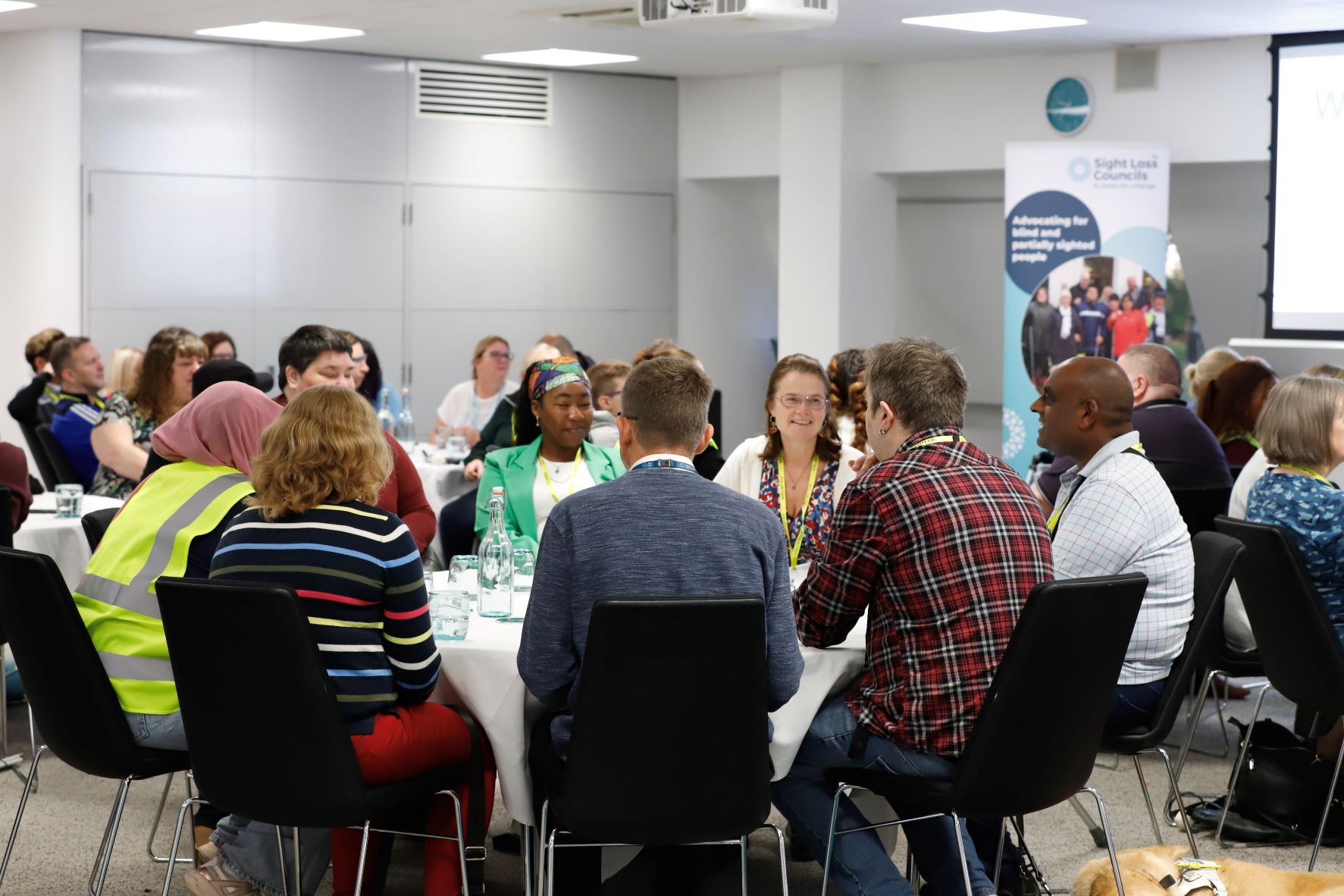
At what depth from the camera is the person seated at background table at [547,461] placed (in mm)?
4582

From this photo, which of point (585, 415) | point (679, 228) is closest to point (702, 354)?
point (679, 228)

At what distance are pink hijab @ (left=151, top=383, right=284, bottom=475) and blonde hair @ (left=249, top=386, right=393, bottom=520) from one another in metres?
0.38

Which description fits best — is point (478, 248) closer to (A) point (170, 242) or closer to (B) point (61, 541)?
(A) point (170, 242)

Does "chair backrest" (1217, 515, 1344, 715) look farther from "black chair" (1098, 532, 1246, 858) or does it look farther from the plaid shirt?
the plaid shirt

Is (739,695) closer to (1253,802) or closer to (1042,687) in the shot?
(1042,687)

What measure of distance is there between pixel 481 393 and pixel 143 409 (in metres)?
2.57

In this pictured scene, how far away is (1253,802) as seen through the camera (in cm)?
427

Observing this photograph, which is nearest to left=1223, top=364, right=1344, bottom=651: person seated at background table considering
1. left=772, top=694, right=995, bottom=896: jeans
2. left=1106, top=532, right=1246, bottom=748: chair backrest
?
left=1106, top=532, right=1246, bottom=748: chair backrest

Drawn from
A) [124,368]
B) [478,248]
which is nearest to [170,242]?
[124,368]

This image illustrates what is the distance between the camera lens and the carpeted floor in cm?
379

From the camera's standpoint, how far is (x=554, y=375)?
4.61 m

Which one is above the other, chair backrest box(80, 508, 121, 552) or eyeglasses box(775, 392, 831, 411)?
eyeglasses box(775, 392, 831, 411)

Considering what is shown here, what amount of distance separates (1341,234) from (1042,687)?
603 centimetres

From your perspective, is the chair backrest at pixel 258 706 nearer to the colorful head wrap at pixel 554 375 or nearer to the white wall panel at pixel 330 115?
the colorful head wrap at pixel 554 375
